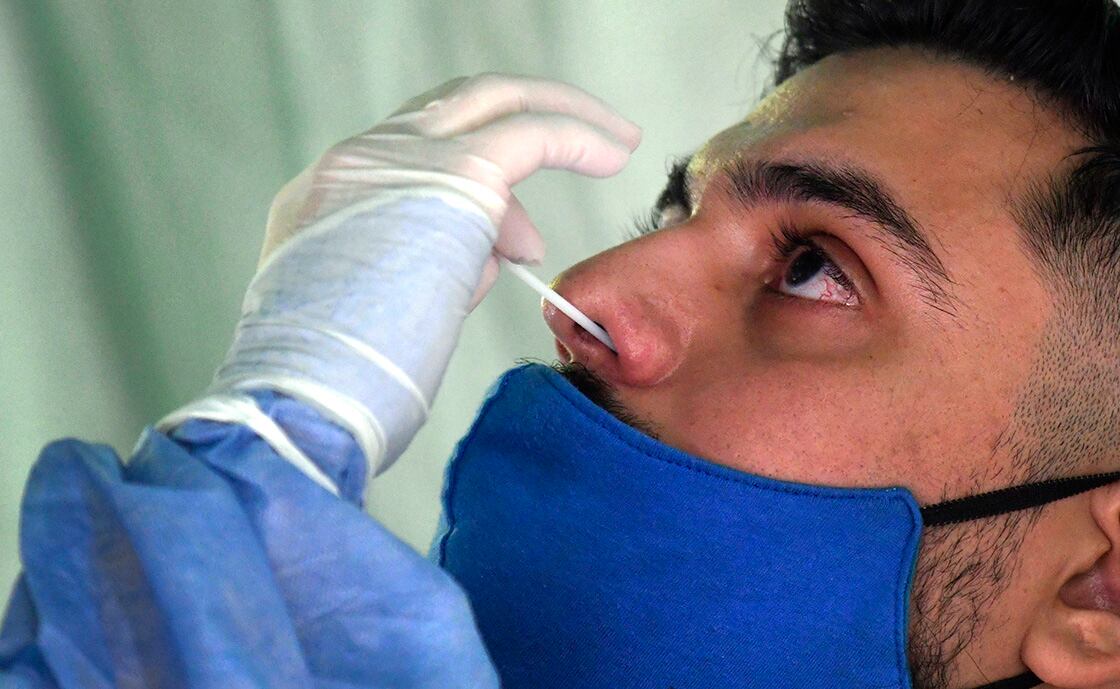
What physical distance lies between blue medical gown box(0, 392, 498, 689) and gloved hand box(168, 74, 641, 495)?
51 mm

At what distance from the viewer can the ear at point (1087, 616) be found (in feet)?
3.68

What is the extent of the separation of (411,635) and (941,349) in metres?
0.61

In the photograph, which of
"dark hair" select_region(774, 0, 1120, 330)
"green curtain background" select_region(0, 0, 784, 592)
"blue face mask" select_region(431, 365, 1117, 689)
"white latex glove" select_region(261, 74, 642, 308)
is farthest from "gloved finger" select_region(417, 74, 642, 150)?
"green curtain background" select_region(0, 0, 784, 592)

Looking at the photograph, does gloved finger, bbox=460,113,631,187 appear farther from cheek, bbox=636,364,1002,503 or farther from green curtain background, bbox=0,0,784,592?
green curtain background, bbox=0,0,784,592

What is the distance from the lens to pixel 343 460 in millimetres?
872

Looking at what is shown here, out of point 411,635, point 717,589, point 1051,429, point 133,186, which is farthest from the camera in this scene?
point 133,186

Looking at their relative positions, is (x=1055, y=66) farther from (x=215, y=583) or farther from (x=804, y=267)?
(x=215, y=583)

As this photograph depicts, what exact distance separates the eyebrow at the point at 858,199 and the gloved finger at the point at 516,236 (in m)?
0.24

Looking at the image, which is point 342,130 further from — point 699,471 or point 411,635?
point 411,635

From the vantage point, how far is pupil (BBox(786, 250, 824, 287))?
118 centimetres

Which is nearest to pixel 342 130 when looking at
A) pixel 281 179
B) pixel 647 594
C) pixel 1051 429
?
pixel 281 179

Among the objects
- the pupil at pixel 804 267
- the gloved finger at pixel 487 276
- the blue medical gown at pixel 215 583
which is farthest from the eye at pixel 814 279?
the blue medical gown at pixel 215 583

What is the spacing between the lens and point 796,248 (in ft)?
3.86

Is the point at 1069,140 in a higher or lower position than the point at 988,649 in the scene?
higher
